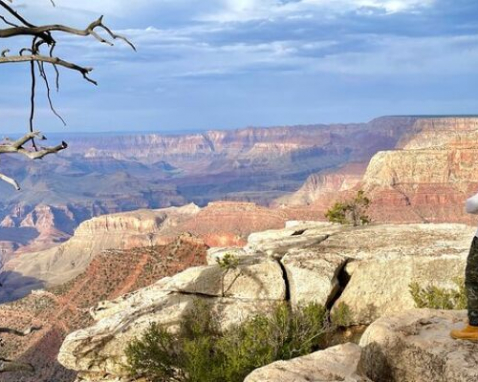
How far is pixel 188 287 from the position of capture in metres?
21.8

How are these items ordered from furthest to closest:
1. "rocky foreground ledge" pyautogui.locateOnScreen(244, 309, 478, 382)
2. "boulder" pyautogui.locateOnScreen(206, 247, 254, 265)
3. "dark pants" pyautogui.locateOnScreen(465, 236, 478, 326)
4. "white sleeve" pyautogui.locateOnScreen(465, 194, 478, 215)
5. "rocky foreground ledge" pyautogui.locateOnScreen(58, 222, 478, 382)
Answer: "boulder" pyautogui.locateOnScreen(206, 247, 254, 265), "rocky foreground ledge" pyautogui.locateOnScreen(58, 222, 478, 382), "rocky foreground ledge" pyautogui.locateOnScreen(244, 309, 478, 382), "dark pants" pyautogui.locateOnScreen(465, 236, 478, 326), "white sleeve" pyautogui.locateOnScreen(465, 194, 478, 215)

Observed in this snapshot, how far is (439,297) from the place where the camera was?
17531 mm

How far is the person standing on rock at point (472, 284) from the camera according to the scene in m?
9.12

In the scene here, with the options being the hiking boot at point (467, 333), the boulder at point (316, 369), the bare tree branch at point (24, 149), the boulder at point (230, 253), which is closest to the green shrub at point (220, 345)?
the boulder at point (230, 253)

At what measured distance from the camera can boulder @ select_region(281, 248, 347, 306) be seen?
19.8m

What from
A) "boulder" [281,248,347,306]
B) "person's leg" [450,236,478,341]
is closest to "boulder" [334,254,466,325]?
"boulder" [281,248,347,306]

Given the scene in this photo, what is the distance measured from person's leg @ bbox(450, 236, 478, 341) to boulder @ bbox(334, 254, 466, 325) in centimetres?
946

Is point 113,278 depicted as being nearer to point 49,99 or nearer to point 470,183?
point 49,99

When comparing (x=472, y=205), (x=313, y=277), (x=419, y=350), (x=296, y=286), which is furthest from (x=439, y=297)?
(x=472, y=205)

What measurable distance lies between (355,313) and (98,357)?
862cm

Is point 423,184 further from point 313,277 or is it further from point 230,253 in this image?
point 313,277

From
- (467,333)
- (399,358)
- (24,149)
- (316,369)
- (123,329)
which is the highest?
(24,149)

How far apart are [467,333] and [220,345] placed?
922 centimetres

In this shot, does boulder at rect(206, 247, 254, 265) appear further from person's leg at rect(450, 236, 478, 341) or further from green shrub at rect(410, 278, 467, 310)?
person's leg at rect(450, 236, 478, 341)
